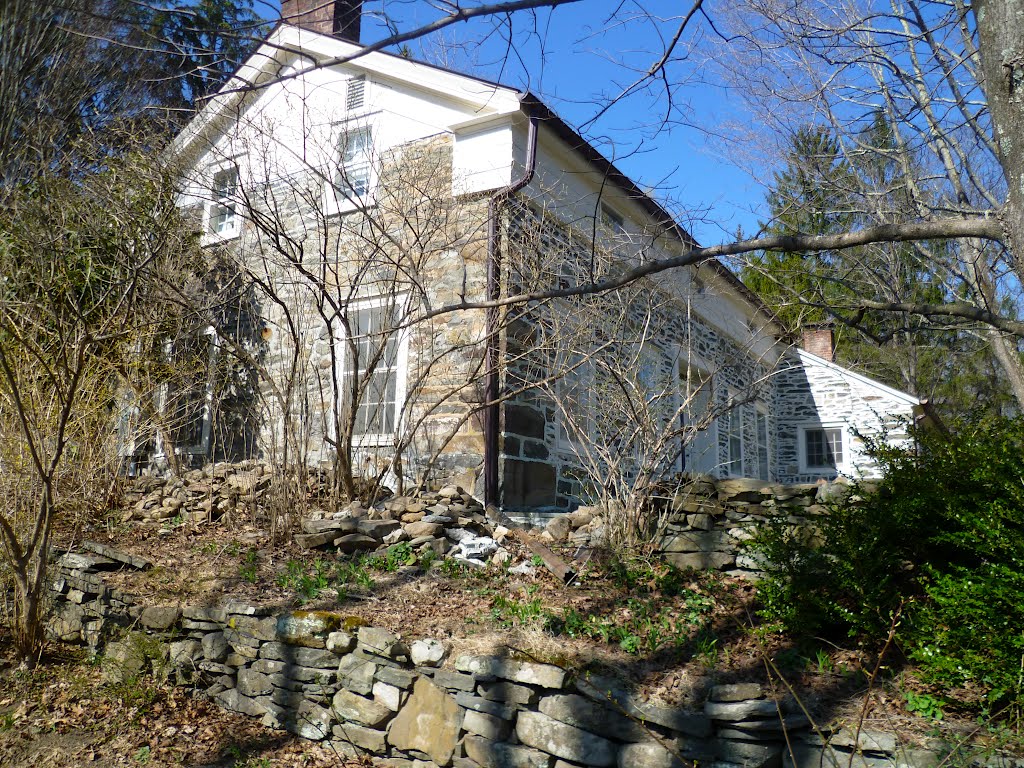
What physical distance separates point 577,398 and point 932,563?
12.3 feet

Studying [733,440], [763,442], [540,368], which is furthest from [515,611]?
[763,442]

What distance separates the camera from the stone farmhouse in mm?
7031

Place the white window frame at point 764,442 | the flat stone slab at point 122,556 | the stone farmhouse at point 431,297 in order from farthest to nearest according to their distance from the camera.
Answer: the white window frame at point 764,442
the stone farmhouse at point 431,297
the flat stone slab at point 122,556

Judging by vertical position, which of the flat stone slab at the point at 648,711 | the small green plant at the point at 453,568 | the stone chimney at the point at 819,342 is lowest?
the flat stone slab at the point at 648,711

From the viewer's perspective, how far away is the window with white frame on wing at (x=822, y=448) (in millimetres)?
15641

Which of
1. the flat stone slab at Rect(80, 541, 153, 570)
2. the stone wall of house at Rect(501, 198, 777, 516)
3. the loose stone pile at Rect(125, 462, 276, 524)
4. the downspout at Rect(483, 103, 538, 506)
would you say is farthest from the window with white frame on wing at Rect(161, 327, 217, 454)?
the stone wall of house at Rect(501, 198, 777, 516)

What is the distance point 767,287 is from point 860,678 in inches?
646

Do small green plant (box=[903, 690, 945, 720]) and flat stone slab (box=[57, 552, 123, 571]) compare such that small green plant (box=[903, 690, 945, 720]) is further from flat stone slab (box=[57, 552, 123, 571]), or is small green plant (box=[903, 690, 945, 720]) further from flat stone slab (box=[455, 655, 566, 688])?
flat stone slab (box=[57, 552, 123, 571])

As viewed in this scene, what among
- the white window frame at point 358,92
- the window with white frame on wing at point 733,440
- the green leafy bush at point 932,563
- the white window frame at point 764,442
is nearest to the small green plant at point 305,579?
the green leafy bush at point 932,563

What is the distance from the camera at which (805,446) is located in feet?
52.1

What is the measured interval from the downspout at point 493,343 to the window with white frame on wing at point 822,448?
33.4ft

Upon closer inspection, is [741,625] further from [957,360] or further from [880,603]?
[957,360]

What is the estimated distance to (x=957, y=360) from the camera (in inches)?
798

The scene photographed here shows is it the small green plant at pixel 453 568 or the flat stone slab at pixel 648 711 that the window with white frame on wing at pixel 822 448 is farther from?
the flat stone slab at pixel 648 711
